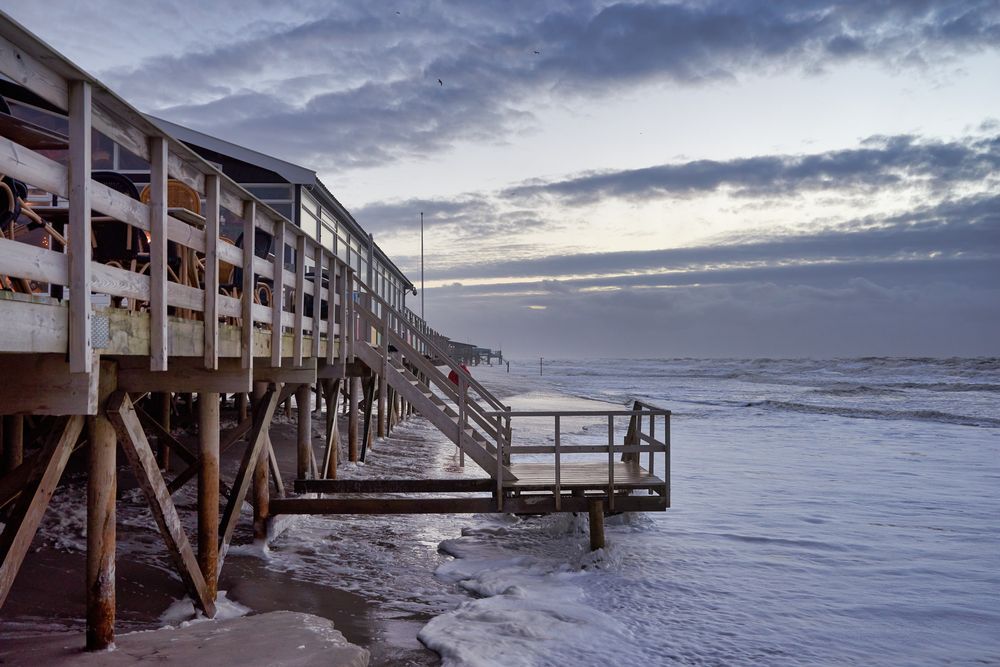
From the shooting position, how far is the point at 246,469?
8.25 meters

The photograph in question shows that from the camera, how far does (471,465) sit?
17125mm

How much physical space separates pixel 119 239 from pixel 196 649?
3015 mm

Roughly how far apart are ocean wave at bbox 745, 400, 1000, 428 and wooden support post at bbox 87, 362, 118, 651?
3098 cm

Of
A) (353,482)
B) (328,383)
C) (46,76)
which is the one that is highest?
(46,76)

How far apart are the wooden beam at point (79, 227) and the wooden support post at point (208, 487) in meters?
2.94

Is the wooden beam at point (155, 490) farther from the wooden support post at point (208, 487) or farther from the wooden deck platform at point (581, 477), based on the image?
the wooden deck platform at point (581, 477)

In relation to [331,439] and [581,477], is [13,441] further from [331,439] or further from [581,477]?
[581,477]

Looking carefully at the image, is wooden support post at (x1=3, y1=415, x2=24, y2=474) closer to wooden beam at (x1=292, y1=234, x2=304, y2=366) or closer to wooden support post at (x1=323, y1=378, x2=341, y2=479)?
wooden beam at (x1=292, y1=234, x2=304, y2=366)

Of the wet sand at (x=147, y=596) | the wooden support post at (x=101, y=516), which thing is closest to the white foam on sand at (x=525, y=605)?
the wet sand at (x=147, y=596)

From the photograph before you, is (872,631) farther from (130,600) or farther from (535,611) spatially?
(130,600)

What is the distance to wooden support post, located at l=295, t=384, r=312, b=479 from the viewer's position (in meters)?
10.9

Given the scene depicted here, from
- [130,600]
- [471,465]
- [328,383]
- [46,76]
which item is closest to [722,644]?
[130,600]

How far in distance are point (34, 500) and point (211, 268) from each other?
1.76m

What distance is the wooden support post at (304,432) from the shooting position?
35.9ft
